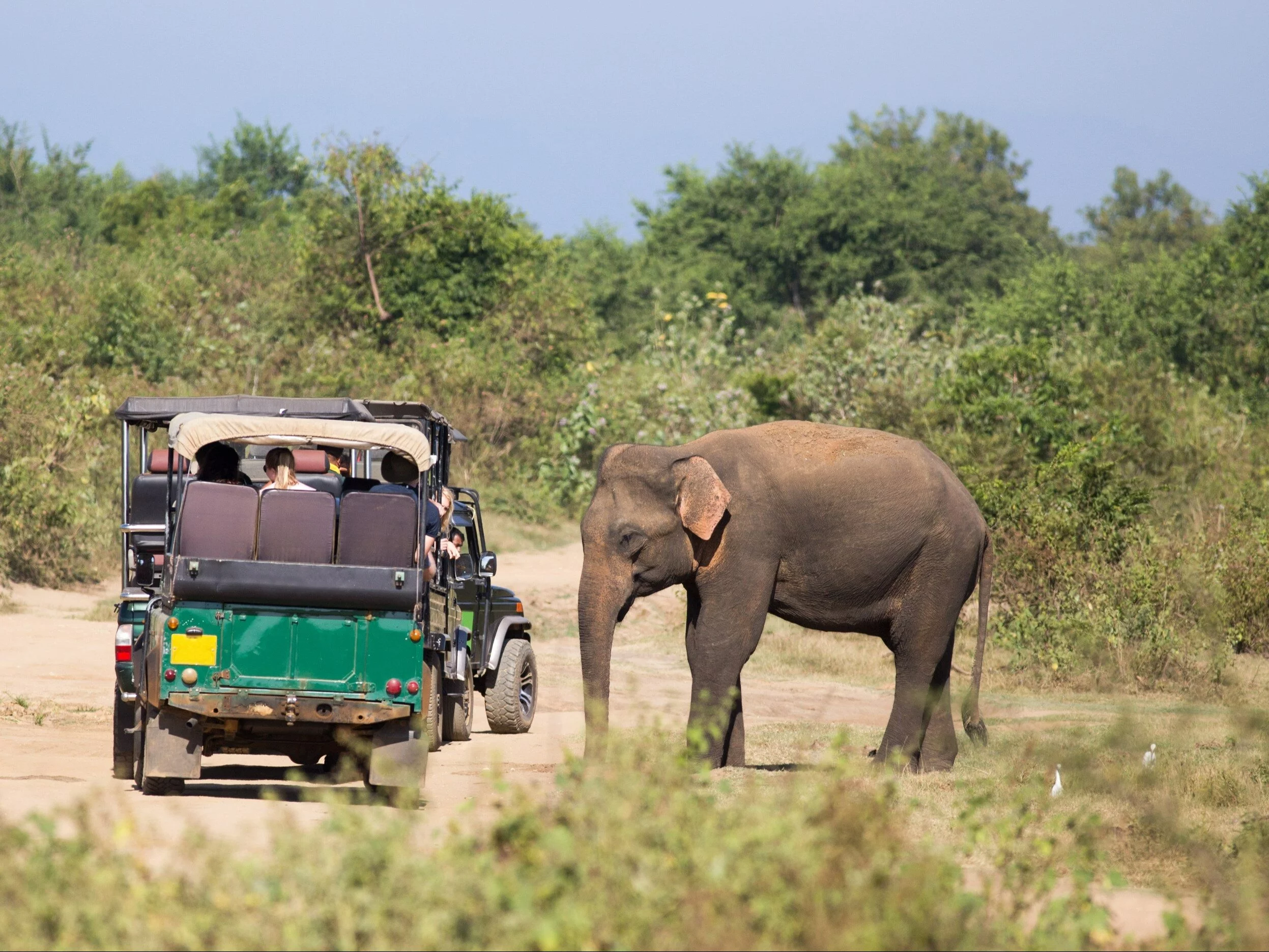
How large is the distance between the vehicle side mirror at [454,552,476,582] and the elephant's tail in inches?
152

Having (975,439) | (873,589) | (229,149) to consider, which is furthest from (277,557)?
(229,149)

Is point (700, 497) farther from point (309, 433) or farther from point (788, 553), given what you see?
point (309, 433)

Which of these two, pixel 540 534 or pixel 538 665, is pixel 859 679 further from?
pixel 540 534

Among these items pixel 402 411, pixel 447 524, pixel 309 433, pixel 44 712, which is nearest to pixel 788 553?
pixel 447 524

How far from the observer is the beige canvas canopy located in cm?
1035

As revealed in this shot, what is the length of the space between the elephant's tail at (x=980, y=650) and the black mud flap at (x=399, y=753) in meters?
4.25

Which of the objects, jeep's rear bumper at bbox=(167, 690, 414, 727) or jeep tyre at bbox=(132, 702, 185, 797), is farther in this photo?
jeep tyre at bbox=(132, 702, 185, 797)

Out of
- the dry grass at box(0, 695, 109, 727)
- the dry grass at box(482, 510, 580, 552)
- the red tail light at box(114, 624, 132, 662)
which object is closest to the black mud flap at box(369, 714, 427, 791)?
the red tail light at box(114, 624, 132, 662)

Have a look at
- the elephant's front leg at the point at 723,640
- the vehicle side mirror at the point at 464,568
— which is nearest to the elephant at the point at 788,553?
the elephant's front leg at the point at 723,640

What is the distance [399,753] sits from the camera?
10062 mm

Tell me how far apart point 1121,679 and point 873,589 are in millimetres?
6523

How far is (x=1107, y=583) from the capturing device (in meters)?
18.8

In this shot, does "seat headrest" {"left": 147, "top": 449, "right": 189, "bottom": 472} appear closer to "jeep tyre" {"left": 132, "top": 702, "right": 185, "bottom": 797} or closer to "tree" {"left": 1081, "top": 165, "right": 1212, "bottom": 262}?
"jeep tyre" {"left": 132, "top": 702, "right": 185, "bottom": 797}

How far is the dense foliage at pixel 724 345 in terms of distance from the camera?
19.8 meters
